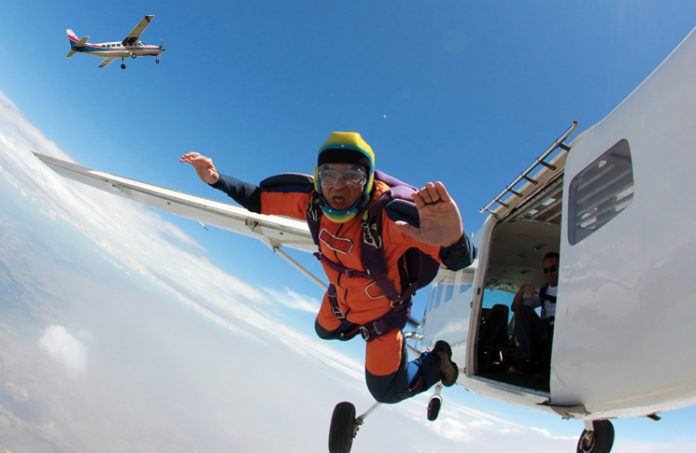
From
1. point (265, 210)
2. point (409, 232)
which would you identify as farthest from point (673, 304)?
point (265, 210)

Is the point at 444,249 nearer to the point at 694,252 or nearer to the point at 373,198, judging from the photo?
the point at 373,198

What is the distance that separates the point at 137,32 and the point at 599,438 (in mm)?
33945

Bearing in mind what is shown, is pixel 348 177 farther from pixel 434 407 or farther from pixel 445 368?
pixel 434 407

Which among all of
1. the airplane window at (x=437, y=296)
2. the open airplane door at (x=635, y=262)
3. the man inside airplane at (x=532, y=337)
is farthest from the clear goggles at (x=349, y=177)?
the airplane window at (x=437, y=296)

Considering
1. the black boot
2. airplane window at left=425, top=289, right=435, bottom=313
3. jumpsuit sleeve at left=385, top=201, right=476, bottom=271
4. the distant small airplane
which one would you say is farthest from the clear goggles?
the distant small airplane

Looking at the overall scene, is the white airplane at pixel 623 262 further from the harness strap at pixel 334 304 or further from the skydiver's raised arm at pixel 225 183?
the skydiver's raised arm at pixel 225 183

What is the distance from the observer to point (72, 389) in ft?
433

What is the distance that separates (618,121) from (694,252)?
4.17 feet

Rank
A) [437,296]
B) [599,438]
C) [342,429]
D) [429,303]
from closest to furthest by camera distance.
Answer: [599,438], [342,429], [437,296], [429,303]

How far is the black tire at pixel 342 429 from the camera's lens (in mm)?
4078

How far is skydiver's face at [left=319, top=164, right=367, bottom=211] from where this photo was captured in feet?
7.72

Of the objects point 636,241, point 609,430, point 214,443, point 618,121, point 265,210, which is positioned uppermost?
point 618,121

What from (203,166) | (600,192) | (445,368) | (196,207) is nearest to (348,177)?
(203,166)

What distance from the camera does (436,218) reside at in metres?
1.83
